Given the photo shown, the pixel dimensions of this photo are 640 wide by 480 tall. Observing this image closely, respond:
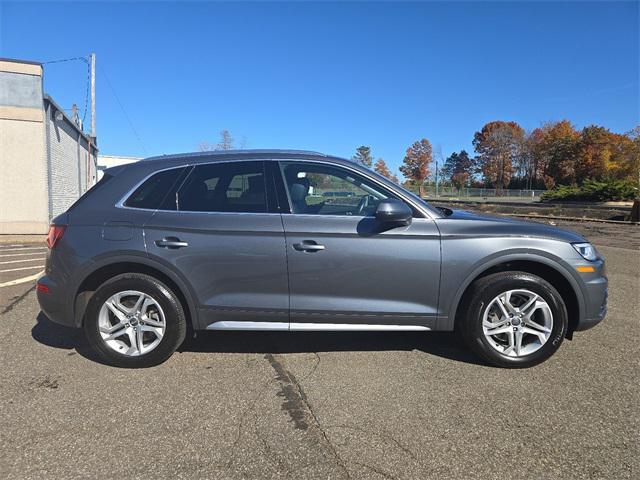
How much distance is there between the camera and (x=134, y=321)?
377 cm

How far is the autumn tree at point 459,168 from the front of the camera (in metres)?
105

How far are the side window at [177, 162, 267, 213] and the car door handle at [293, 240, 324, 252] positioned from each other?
1.36 feet

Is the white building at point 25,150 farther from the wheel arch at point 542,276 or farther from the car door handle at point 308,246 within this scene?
the wheel arch at point 542,276

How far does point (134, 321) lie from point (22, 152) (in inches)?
466

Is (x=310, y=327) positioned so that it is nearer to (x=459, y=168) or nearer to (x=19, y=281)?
(x=19, y=281)

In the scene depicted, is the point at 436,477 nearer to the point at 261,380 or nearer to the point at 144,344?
the point at 261,380

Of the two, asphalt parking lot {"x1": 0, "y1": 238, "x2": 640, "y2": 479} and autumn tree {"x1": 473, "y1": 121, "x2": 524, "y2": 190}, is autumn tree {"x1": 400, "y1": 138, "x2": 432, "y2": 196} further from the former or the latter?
asphalt parking lot {"x1": 0, "y1": 238, "x2": 640, "y2": 479}

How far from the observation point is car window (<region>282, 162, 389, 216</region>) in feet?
12.5

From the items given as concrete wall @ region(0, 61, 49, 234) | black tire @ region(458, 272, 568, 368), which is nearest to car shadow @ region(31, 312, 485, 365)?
black tire @ region(458, 272, 568, 368)

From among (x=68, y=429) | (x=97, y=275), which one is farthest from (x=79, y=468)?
(x=97, y=275)

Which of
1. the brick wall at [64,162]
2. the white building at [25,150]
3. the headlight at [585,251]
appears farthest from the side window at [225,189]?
the brick wall at [64,162]

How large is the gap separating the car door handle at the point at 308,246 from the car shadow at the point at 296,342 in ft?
3.47

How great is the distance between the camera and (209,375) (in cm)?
367

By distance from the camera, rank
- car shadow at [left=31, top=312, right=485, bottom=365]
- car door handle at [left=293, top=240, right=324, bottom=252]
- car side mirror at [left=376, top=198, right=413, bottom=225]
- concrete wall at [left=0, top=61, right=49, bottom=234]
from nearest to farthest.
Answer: car side mirror at [left=376, top=198, right=413, bottom=225]
car door handle at [left=293, top=240, right=324, bottom=252]
car shadow at [left=31, top=312, right=485, bottom=365]
concrete wall at [left=0, top=61, right=49, bottom=234]
